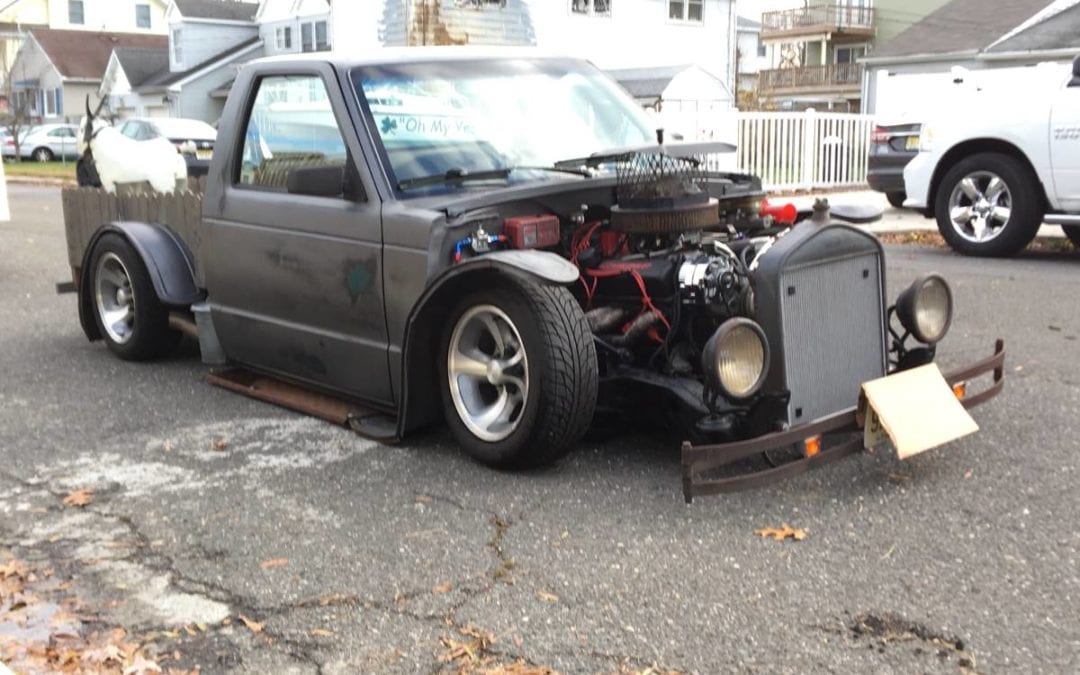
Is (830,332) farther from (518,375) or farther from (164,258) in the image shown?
(164,258)

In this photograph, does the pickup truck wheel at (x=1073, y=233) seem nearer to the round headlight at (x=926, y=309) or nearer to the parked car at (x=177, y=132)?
the round headlight at (x=926, y=309)

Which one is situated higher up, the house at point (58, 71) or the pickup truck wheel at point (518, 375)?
the house at point (58, 71)

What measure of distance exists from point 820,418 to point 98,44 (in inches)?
2557

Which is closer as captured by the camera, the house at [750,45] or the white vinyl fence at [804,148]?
the white vinyl fence at [804,148]

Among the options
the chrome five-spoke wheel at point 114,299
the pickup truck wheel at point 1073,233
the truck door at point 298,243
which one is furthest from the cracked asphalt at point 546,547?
the pickup truck wheel at point 1073,233

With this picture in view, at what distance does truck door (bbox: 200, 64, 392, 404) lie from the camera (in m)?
5.30

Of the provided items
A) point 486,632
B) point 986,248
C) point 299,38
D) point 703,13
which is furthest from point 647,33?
point 486,632

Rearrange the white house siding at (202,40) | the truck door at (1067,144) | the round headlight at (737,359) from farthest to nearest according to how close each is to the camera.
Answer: the white house siding at (202,40), the truck door at (1067,144), the round headlight at (737,359)

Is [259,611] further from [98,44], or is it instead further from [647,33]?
[98,44]

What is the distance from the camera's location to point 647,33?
37188 mm

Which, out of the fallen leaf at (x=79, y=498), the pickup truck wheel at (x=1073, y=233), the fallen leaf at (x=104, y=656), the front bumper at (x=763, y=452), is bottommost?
the fallen leaf at (x=104, y=656)

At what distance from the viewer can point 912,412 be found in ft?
15.0

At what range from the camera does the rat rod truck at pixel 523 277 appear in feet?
14.8

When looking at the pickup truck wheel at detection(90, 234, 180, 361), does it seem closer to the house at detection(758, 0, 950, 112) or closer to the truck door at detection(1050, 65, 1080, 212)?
the truck door at detection(1050, 65, 1080, 212)
